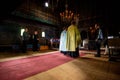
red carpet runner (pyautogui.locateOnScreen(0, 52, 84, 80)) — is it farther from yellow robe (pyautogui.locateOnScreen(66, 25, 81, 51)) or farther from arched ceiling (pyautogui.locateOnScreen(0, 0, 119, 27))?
arched ceiling (pyautogui.locateOnScreen(0, 0, 119, 27))

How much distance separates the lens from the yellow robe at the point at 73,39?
540 centimetres

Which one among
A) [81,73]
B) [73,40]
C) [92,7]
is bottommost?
[81,73]

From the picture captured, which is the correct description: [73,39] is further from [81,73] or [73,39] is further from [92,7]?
[92,7]

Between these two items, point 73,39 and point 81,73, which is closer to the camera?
point 81,73

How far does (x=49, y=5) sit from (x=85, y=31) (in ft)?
21.1

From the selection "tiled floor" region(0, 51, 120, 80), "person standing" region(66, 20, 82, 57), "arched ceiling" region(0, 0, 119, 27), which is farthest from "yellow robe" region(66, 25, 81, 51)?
"arched ceiling" region(0, 0, 119, 27)

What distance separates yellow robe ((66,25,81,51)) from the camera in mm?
5396

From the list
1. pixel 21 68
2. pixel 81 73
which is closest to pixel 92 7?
pixel 81 73

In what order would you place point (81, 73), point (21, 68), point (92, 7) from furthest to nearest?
point (92, 7) → point (21, 68) → point (81, 73)

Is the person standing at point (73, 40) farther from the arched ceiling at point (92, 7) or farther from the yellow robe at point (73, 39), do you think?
the arched ceiling at point (92, 7)

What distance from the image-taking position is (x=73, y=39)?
5.42 meters

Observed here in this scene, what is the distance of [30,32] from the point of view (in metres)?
11.8

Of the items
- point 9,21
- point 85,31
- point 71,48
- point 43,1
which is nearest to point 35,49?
point 9,21

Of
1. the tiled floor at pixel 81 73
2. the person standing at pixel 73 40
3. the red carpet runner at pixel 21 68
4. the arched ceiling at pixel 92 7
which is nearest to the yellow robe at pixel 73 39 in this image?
the person standing at pixel 73 40
